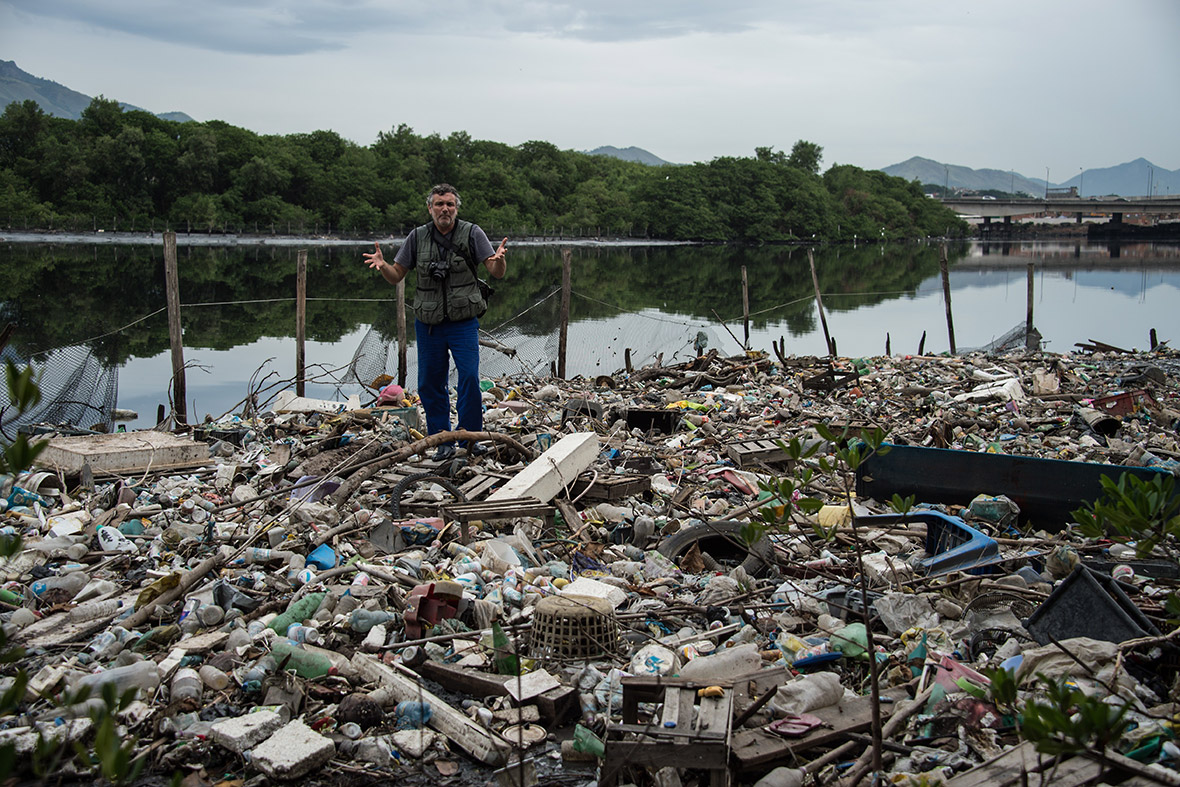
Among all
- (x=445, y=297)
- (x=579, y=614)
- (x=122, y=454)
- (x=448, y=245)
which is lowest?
(x=579, y=614)

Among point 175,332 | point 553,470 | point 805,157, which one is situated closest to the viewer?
point 553,470

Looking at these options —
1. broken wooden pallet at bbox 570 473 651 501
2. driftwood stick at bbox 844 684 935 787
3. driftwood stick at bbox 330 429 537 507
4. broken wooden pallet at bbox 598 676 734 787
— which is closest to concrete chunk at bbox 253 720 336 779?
broken wooden pallet at bbox 598 676 734 787

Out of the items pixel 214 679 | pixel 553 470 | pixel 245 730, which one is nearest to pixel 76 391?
pixel 553 470

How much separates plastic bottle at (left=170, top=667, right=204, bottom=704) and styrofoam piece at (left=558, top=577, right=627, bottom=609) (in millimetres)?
1516

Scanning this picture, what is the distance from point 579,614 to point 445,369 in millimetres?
2972

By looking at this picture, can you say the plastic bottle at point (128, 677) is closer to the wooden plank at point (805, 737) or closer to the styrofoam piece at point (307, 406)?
the wooden plank at point (805, 737)

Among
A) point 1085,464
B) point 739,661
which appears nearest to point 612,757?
point 739,661

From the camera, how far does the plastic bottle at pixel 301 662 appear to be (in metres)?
3.18

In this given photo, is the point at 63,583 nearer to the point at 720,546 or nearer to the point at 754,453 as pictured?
the point at 720,546

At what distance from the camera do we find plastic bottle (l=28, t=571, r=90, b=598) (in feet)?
12.8

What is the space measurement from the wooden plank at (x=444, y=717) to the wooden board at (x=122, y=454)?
3.46 meters

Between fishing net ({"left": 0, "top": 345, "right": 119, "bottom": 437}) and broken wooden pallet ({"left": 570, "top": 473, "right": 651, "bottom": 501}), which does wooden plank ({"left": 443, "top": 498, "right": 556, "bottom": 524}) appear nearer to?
broken wooden pallet ({"left": 570, "top": 473, "right": 651, "bottom": 501})

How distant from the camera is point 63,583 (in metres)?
3.94

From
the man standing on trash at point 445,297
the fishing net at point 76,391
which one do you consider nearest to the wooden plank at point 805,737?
the man standing on trash at point 445,297
